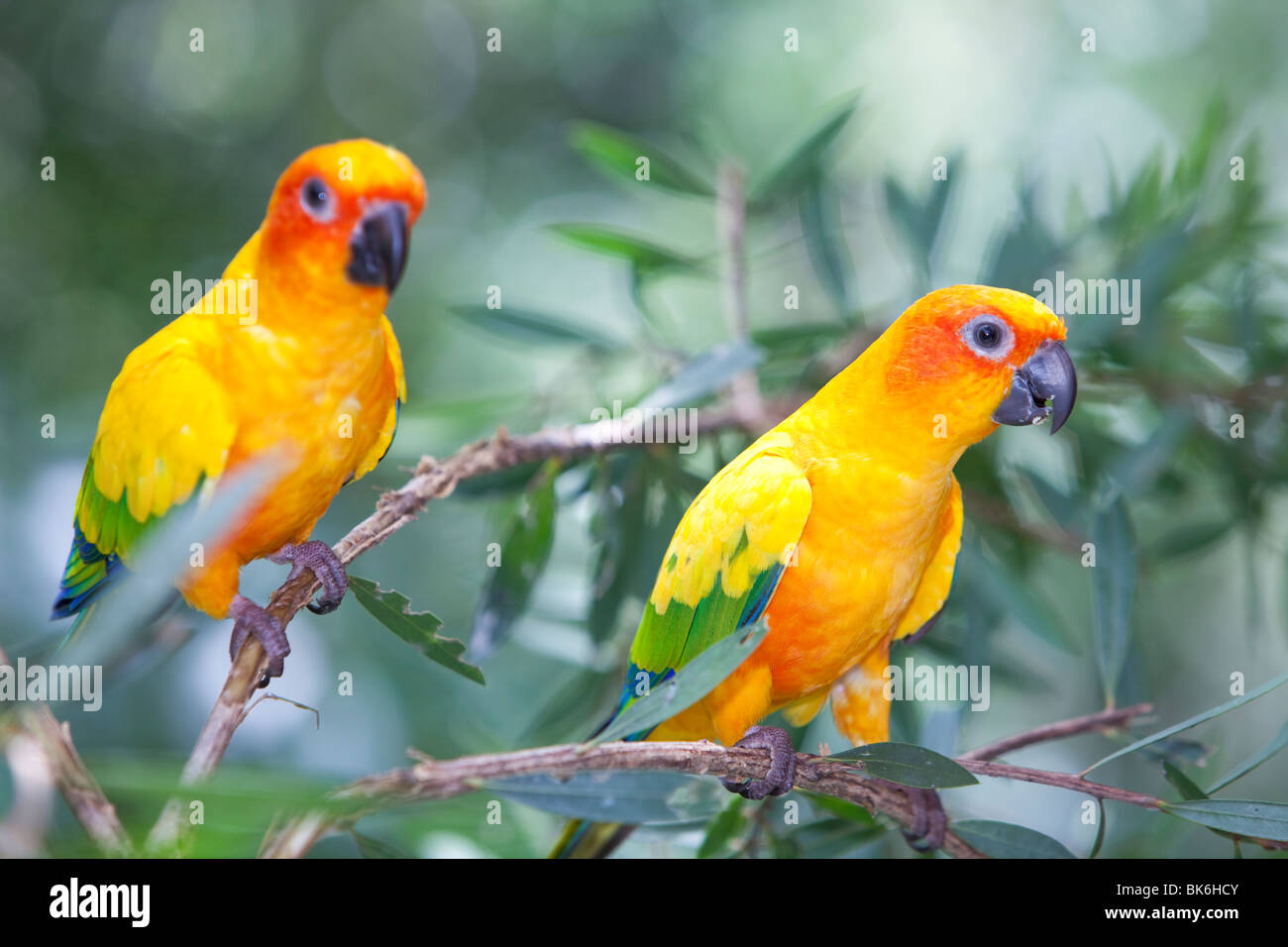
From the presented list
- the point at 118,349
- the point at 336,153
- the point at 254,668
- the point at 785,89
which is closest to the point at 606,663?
the point at 254,668

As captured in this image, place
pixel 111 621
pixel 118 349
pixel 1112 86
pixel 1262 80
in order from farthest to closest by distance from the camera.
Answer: pixel 1112 86
pixel 1262 80
pixel 118 349
pixel 111 621

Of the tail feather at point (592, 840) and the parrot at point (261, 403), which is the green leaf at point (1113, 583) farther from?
the parrot at point (261, 403)

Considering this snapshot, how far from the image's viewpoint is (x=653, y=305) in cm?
289

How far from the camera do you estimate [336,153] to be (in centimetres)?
104

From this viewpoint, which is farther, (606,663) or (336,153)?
(606,663)

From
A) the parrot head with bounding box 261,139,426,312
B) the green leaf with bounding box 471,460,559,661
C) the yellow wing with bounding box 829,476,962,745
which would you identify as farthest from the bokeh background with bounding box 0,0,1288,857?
the parrot head with bounding box 261,139,426,312

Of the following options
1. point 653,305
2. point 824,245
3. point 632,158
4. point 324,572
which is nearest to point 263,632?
point 324,572

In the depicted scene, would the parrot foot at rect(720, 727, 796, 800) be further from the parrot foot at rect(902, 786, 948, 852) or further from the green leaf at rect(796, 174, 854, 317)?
the green leaf at rect(796, 174, 854, 317)

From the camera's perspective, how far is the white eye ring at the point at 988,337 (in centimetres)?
128

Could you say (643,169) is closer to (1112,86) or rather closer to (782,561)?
(782,561)

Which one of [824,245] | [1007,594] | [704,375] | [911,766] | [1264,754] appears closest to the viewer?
[911,766]

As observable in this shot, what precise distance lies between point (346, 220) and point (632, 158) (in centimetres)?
100

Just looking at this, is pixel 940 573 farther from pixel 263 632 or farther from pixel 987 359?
pixel 263 632
